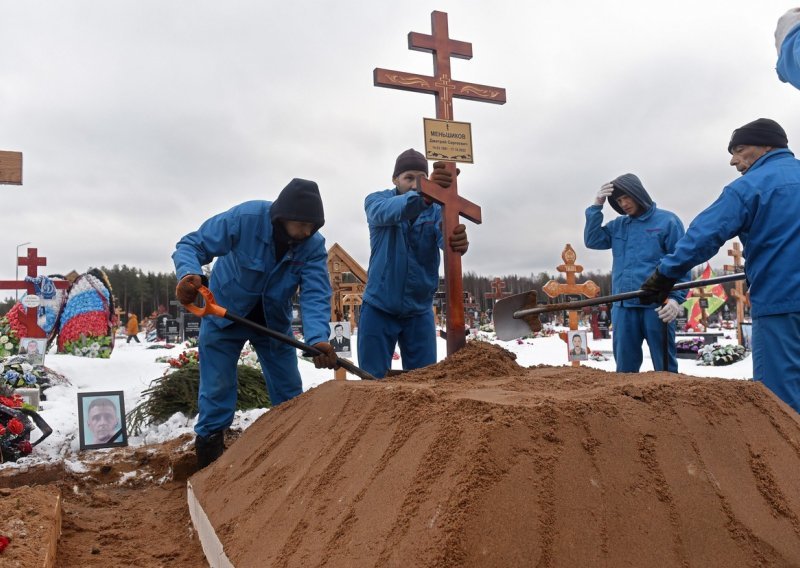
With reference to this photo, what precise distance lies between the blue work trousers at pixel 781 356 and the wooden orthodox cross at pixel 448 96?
4.77 ft

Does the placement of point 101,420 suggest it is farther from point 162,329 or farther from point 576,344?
point 162,329

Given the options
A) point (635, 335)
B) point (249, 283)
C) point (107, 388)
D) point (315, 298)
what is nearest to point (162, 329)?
point (107, 388)

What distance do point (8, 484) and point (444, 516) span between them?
337 cm

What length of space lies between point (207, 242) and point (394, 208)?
3.66 feet

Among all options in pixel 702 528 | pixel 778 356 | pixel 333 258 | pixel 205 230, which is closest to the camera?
pixel 702 528

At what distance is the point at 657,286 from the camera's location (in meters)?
2.89

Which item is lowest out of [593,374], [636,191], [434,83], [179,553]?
[179,553]

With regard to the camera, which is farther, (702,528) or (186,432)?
(186,432)

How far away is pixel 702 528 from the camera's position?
5.09 ft

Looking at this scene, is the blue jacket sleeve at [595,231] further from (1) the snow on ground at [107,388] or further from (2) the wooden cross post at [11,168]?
(2) the wooden cross post at [11,168]

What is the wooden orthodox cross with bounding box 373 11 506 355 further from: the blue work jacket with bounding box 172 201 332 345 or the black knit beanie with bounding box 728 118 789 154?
the black knit beanie with bounding box 728 118 789 154

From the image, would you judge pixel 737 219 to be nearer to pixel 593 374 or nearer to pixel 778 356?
pixel 778 356

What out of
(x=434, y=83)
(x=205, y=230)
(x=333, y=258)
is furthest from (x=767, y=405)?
(x=333, y=258)

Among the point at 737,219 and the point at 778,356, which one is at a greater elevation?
the point at 737,219
